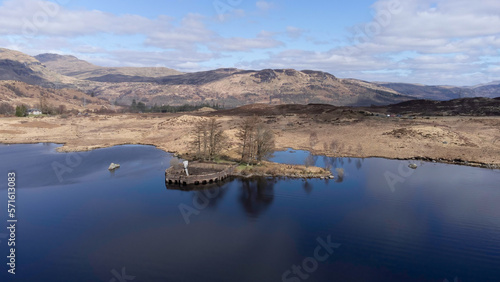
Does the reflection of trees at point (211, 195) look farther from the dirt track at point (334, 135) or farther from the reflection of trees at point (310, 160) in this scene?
the reflection of trees at point (310, 160)

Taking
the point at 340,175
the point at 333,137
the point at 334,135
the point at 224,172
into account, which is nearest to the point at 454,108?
the point at 334,135

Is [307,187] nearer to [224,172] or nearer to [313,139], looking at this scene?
[224,172]

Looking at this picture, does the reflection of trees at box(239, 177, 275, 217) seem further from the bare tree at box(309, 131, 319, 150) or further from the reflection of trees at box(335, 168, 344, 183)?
the bare tree at box(309, 131, 319, 150)

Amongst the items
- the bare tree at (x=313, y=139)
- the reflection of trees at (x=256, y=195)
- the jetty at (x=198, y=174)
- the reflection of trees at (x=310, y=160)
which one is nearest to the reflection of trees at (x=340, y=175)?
the reflection of trees at (x=310, y=160)

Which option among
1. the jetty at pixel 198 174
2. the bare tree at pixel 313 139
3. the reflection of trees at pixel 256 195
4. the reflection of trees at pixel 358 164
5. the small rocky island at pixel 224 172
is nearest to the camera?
the reflection of trees at pixel 256 195

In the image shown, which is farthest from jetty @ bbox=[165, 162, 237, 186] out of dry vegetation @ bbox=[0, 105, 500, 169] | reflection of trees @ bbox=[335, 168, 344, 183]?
reflection of trees @ bbox=[335, 168, 344, 183]

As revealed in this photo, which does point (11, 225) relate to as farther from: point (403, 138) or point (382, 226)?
point (403, 138)
